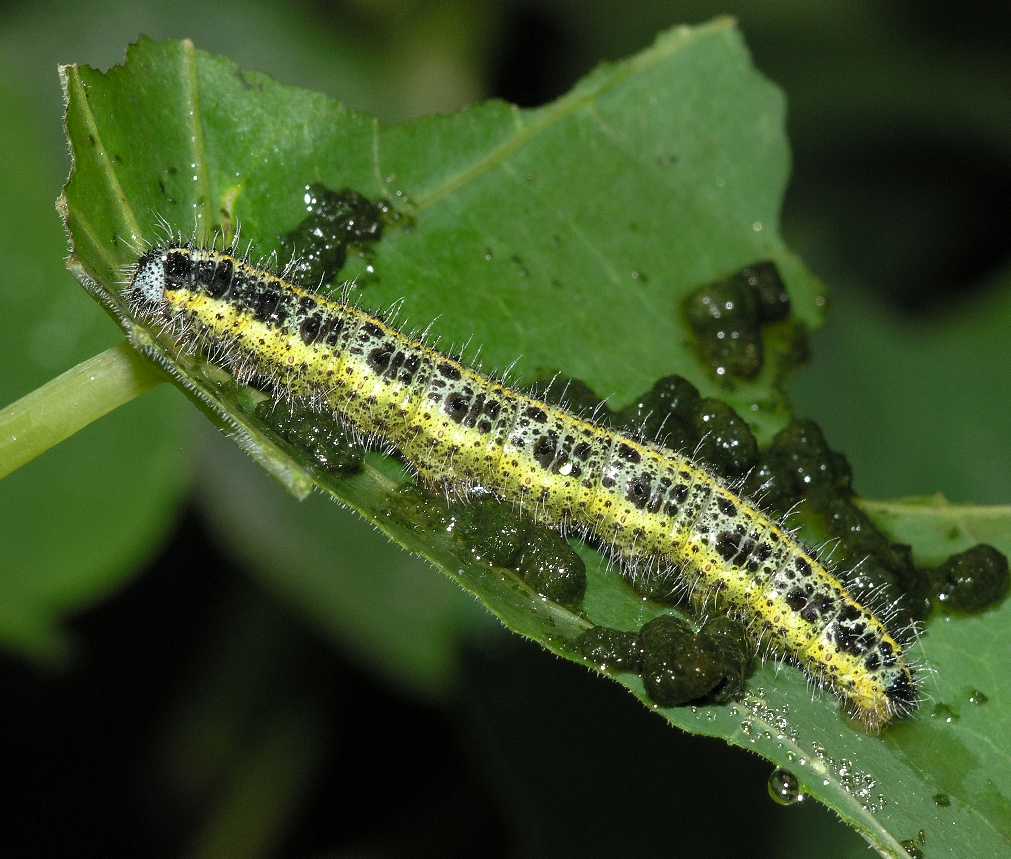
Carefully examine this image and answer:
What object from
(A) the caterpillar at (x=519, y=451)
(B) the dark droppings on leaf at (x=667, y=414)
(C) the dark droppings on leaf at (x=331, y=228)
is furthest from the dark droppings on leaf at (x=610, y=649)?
(C) the dark droppings on leaf at (x=331, y=228)

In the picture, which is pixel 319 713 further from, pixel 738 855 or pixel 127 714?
pixel 738 855

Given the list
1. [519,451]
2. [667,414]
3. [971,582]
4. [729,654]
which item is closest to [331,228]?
[519,451]

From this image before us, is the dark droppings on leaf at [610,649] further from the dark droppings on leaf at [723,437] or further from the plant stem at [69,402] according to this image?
the plant stem at [69,402]

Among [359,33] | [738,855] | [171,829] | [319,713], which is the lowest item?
[171,829]

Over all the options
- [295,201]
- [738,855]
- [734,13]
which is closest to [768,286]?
[295,201]

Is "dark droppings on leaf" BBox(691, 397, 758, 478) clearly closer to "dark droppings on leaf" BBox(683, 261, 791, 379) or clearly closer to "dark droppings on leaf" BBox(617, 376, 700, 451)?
"dark droppings on leaf" BBox(617, 376, 700, 451)

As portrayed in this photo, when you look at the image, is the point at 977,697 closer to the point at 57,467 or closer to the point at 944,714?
the point at 944,714
